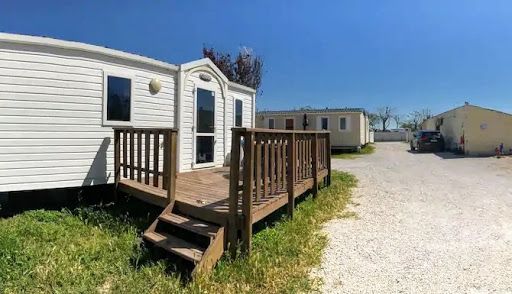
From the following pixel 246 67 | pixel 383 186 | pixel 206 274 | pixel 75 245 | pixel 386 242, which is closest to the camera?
pixel 206 274

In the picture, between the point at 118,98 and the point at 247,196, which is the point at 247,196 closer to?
the point at 247,196

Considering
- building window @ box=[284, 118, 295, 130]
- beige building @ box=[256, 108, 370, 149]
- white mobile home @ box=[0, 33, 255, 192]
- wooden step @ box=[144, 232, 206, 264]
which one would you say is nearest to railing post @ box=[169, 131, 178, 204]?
wooden step @ box=[144, 232, 206, 264]

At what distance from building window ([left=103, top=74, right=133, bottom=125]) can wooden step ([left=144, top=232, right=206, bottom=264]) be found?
2756 mm

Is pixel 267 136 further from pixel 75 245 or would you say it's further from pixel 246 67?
pixel 246 67

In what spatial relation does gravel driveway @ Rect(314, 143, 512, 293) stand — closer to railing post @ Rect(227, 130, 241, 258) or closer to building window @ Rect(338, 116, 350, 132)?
railing post @ Rect(227, 130, 241, 258)

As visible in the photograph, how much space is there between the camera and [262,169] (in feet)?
13.1

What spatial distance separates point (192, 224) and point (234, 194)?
0.69 meters

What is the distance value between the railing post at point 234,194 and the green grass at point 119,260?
0.20 meters

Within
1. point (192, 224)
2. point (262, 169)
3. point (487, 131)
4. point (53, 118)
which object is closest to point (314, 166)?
point (262, 169)

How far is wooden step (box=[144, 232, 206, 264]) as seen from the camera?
2.81 m

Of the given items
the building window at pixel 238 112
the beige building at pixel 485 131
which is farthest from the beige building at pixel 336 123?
the building window at pixel 238 112

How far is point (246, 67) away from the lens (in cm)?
2145

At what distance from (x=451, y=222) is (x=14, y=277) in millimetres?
5577

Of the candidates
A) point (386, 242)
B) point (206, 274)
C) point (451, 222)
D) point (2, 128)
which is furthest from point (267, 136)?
point (2, 128)
